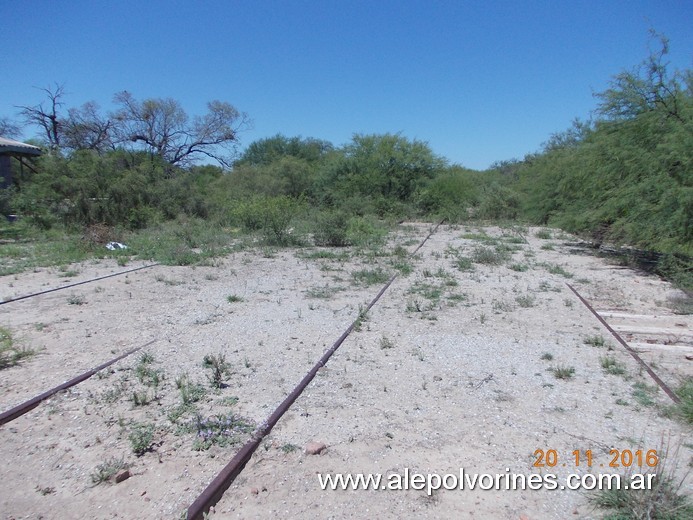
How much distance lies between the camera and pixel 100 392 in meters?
5.31

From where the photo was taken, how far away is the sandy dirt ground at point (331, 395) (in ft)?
11.8

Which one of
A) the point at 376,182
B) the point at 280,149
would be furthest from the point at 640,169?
the point at 280,149

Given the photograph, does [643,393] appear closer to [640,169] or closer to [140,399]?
[140,399]

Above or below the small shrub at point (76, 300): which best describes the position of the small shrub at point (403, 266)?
above

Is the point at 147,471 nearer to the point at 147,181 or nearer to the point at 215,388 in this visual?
the point at 215,388

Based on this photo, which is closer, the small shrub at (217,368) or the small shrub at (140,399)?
the small shrub at (140,399)

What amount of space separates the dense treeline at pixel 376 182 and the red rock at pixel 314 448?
10628 millimetres

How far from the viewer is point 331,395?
5266 millimetres

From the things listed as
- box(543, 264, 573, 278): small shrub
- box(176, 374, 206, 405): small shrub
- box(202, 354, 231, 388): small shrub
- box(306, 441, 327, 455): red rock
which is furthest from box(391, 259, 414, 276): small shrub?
box(306, 441, 327, 455): red rock

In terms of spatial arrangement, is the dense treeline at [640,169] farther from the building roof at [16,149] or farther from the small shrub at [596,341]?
the building roof at [16,149]

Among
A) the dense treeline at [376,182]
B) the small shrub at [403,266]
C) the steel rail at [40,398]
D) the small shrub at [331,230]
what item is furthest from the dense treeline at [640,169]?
the steel rail at [40,398]
